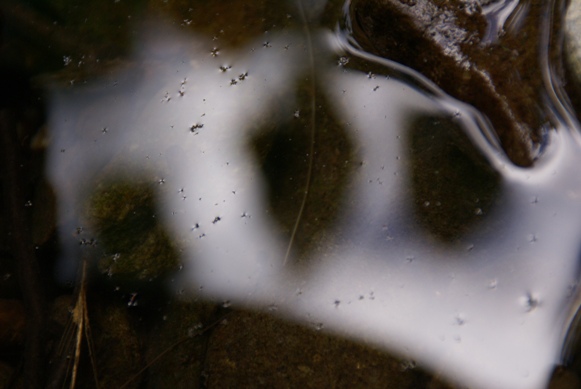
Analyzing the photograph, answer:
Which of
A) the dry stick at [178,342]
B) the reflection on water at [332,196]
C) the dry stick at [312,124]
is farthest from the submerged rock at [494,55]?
the dry stick at [178,342]

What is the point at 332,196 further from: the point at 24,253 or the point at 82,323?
the point at 24,253

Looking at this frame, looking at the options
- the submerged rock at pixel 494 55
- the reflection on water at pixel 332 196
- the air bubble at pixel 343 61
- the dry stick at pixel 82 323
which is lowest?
the dry stick at pixel 82 323

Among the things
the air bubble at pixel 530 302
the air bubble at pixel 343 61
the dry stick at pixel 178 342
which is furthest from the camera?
the air bubble at pixel 343 61

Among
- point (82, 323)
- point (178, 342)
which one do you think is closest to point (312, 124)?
point (178, 342)

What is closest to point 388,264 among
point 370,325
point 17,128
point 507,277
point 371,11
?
point 370,325

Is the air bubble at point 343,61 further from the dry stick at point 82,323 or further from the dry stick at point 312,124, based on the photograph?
the dry stick at point 82,323

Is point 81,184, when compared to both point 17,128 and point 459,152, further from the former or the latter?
point 459,152
